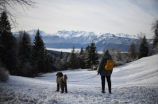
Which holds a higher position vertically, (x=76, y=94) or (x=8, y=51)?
(x=8, y=51)

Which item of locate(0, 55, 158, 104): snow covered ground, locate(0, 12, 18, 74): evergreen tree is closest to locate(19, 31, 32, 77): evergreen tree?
locate(0, 12, 18, 74): evergreen tree

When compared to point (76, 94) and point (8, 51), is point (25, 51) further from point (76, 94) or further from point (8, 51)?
point (76, 94)

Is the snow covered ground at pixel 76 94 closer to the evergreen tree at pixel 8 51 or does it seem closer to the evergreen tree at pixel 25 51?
the evergreen tree at pixel 8 51

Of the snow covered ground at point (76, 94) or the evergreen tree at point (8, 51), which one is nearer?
the snow covered ground at point (76, 94)

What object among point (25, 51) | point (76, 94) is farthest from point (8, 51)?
point (76, 94)

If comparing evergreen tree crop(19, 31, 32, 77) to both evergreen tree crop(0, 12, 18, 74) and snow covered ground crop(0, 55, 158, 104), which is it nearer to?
evergreen tree crop(0, 12, 18, 74)

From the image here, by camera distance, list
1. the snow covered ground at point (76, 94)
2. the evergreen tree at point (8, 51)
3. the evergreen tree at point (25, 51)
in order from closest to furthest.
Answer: the snow covered ground at point (76, 94) < the evergreen tree at point (8, 51) < the evergreen tree at point (25, 51)

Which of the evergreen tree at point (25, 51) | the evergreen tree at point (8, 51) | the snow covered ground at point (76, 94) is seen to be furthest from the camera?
the evergreen tree at point (25, 51)

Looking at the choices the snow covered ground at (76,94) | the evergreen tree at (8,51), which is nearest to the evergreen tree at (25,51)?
the evergreen tree at (8,51)

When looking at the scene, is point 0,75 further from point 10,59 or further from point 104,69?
point 10,59

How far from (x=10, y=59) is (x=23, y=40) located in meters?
6.59

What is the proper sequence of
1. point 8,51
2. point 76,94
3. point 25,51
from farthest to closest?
point 25,51 < point 8,51 < point 76,94

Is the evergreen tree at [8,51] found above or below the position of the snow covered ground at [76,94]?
above

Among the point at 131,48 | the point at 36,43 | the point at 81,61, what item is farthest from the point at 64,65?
the point at 131,48
